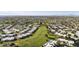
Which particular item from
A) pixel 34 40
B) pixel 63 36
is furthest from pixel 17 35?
pixel 63 36

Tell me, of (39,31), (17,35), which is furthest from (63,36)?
(17,35)

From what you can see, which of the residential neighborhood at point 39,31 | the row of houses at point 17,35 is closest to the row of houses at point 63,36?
the residential neighborhood at point 39,31

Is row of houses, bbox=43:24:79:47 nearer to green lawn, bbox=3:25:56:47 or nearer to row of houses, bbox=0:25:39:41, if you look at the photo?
green lawn, bbox=3:25:56:47

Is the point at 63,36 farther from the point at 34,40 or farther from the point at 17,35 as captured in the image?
the point at 17,35

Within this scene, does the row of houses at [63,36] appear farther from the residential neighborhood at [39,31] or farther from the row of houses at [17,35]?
the row of houses at [17,35]

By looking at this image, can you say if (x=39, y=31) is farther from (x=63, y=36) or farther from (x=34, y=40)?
(x=63, y=36)

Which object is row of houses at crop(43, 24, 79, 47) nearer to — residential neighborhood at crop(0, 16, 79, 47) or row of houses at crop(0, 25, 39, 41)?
residential neighborhood at crop(0, 16, 79, 47)

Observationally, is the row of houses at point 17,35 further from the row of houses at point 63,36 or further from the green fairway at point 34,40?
the row of houses at point 63,36

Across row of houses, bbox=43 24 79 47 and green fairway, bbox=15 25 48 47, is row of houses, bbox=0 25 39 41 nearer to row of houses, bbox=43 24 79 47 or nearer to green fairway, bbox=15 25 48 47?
green fairway, bbox=15 25 48 47

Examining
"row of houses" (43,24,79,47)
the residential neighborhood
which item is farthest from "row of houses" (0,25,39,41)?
"row of houses" (43,24,79,47)
